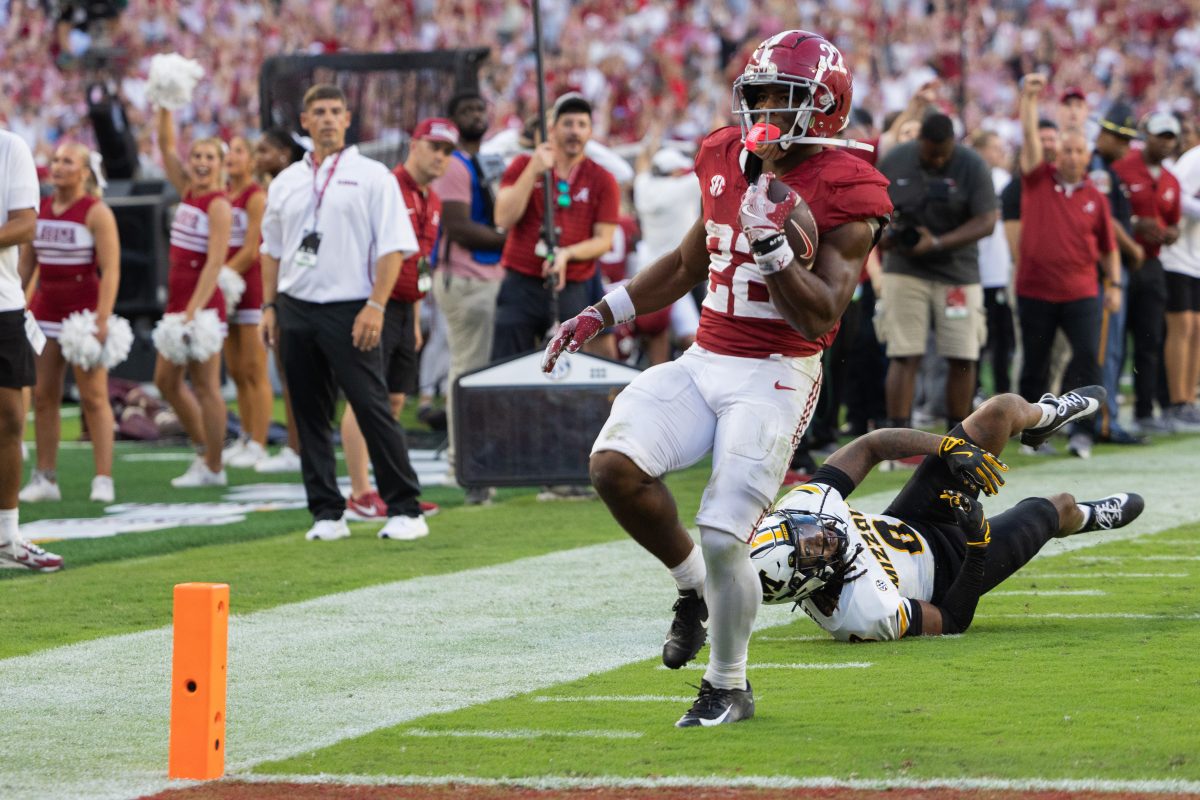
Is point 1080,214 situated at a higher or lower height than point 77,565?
higher

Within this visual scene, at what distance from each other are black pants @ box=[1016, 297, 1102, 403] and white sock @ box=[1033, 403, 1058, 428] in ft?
18.2

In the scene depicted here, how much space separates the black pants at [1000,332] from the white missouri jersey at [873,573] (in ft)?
23.7

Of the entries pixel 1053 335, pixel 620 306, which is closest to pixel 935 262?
pixel 1053 335

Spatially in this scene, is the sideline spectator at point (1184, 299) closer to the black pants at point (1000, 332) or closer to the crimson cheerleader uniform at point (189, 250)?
the black pants at point (1000, 332)

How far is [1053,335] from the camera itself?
12.5m

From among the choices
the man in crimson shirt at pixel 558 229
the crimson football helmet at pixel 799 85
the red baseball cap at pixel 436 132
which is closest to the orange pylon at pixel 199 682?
the crimson football helmet at pixel 799 85

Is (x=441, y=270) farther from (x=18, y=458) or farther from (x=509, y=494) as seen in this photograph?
(x=18, y=458)

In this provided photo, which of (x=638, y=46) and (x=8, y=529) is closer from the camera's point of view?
(x=8, y=529)

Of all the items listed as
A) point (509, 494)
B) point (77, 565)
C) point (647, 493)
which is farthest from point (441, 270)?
point (647, 493)

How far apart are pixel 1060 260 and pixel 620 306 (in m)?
7.14

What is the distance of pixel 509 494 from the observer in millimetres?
11367

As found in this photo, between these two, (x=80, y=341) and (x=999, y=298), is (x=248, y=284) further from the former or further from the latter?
(x=999, y=298)

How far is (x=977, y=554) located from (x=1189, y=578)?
1.75 meters

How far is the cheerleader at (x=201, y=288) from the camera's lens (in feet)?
38.4
